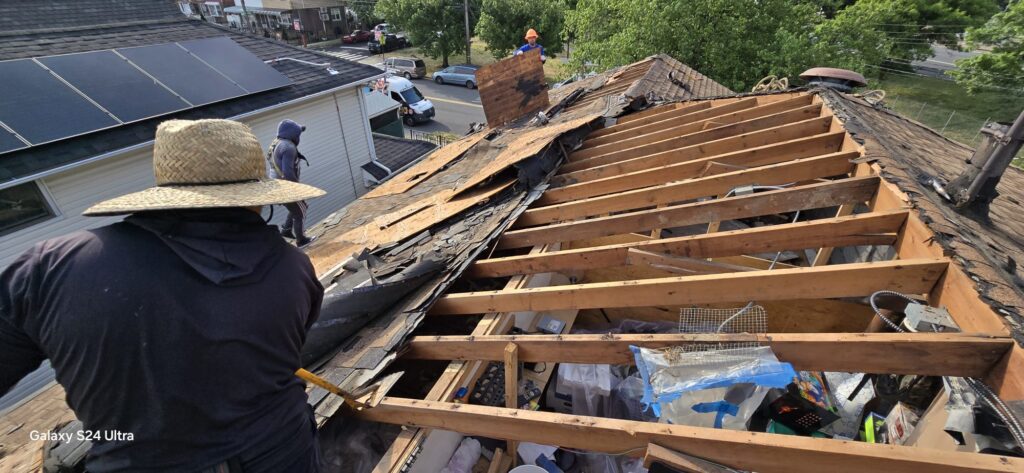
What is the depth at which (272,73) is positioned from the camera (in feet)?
32.3

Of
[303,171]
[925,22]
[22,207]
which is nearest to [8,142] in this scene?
[22,207]

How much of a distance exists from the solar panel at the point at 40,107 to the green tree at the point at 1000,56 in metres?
29.1

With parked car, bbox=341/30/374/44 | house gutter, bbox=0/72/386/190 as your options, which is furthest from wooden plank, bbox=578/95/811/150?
parked car, bbox=341/30/374/44

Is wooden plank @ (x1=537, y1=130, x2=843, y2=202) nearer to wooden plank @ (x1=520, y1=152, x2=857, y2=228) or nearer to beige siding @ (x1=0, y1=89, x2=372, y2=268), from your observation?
wooden plank @ (x1=520, y1=152, x2=857, y2=228)

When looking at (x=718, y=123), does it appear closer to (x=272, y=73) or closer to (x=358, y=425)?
(x=358, y=425)

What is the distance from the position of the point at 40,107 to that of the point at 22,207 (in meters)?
1.55

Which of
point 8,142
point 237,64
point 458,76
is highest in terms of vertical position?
point 237,64

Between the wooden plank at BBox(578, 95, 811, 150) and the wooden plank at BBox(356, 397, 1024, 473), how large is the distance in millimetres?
4058

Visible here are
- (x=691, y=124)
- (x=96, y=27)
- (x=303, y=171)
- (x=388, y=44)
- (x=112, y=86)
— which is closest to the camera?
(x=691, y=124)

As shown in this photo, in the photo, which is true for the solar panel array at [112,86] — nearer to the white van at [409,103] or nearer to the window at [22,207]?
the window at [22,207]

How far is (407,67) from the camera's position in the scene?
2952 cm

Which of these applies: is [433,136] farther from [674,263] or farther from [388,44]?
[388,44]

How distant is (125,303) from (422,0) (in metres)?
31.0

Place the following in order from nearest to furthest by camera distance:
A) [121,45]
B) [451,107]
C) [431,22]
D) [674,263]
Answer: [674,263] → [121,45] → [451,107] → [431,22]
